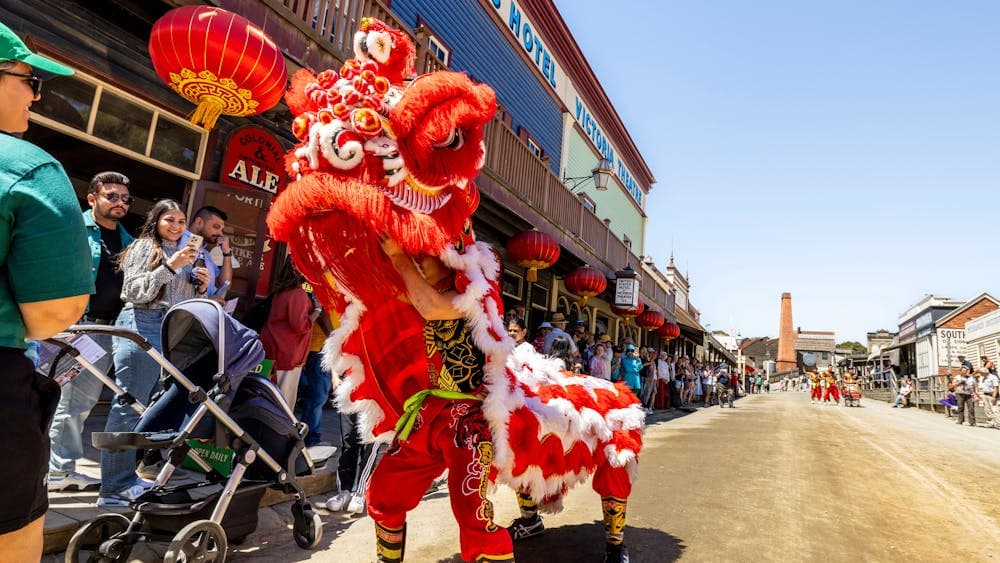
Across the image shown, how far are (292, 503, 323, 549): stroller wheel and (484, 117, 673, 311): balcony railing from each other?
610 cm

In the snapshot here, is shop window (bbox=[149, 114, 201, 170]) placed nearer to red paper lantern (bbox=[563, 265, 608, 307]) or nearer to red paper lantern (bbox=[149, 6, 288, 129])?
red paper lantern (bbox=[149, 6, 288, 129])

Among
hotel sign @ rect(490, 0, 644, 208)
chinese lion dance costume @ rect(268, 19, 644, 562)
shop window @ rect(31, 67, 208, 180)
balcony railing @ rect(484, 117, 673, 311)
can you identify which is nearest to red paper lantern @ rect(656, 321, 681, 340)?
hotel sign @ rect(490, 0, 644, 208)

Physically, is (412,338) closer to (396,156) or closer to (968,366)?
(396,156)

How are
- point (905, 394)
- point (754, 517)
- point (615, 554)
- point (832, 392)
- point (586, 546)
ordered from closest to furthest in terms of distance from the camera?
point (615, 554), point (586, 546), point (754, 517), point (905, 394), point (832, 392)

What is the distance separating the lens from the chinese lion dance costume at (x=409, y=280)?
179 centimetres

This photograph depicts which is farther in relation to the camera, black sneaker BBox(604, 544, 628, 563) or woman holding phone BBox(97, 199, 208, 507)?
woman holding phone BBox(97, 199, 208, 507)

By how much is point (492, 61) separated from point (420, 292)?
11057mm

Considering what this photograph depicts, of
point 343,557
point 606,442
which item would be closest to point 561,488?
point 606,442

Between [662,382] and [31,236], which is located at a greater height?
[31,236]

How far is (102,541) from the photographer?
2.53 m

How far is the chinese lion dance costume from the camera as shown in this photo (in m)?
1.79

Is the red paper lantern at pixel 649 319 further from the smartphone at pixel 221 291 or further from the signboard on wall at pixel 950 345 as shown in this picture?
the signboard on wall at pixel 950 345

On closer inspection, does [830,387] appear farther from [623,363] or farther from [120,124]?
[120,124]

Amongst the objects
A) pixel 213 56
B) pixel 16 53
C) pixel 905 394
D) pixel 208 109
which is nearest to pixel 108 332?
pixel 16 53
